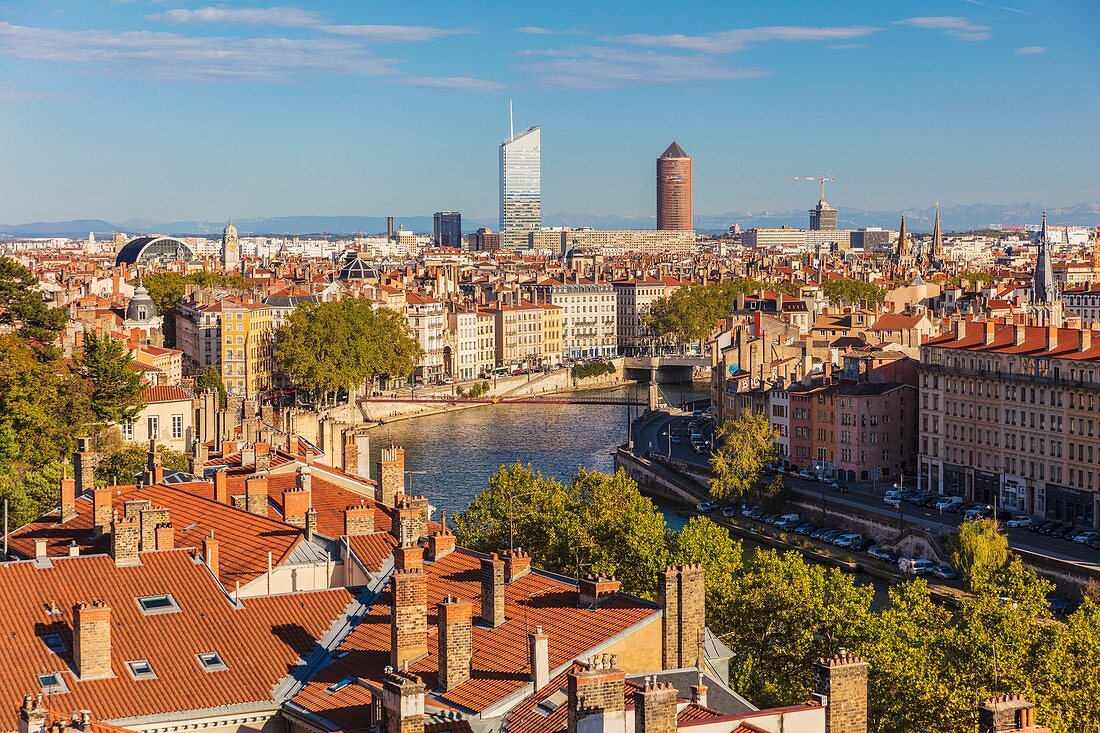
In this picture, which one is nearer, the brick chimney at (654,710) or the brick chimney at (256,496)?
the brick chimney at (654,710)

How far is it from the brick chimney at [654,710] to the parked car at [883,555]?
18.7m

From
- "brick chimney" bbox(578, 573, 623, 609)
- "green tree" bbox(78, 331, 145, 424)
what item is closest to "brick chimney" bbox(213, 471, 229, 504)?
"brick chimney" bbox(578, 573, 623, 609)

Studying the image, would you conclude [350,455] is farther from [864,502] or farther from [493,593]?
[493,593]

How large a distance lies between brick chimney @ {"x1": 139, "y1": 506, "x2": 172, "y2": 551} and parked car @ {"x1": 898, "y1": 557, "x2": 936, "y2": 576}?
1468cm

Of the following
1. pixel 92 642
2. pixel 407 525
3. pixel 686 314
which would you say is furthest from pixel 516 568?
pixel 686 314

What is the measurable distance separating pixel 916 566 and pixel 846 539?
2.56m

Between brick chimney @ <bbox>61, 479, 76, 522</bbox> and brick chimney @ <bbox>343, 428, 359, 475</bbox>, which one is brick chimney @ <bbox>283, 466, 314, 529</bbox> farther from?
brick chimney @ <bbox>343, 428, 359, 475</bbox>

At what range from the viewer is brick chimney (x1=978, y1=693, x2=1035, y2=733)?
26.2ft

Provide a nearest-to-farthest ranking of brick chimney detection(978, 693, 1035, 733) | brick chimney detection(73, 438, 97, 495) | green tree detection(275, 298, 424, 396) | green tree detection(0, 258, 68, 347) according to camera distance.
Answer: brick chimney detection(978, 693, 1035, 733), brick chimney detection(73, 438, 97, 495), green tree detection(0, 258, 68, 347), green tree detection(275, 298, 424, 396)

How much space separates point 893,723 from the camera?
38.5 ft

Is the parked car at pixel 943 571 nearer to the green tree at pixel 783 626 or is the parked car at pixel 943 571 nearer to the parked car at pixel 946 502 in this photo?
the parked car at pixel 946 502

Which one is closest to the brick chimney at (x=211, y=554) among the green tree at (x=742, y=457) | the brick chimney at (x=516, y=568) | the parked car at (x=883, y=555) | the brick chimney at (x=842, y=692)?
the brick chimney at (x=516, y=568)

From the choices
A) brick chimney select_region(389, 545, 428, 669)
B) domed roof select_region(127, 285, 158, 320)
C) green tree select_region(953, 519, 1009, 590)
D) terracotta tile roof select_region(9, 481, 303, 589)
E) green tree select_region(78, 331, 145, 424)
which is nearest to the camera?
brick chimney select_region(389, 545, 428, 669)

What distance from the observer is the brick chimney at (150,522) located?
11227 millimetres
